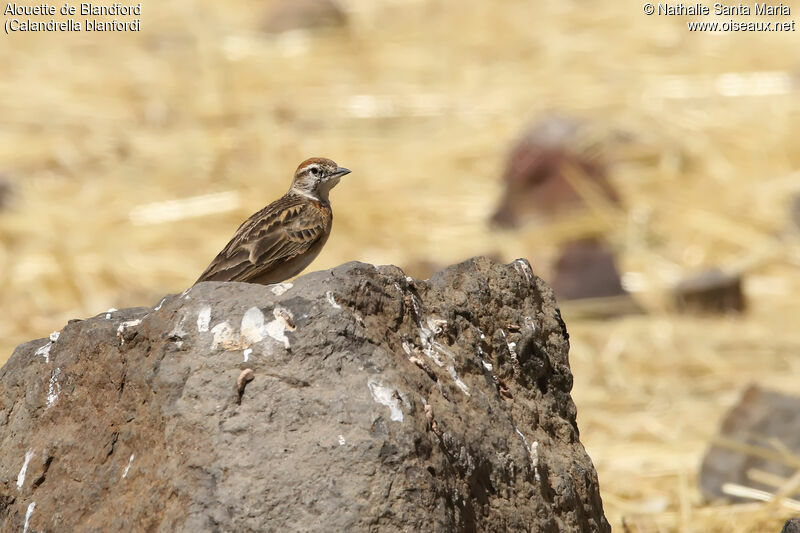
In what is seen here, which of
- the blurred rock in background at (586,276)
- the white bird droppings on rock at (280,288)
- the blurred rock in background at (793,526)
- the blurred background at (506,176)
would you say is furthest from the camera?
the blurred rock in background at (586,276)

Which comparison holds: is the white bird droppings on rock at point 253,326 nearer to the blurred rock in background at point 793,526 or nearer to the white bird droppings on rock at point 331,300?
the white bird droppings on rock at point 331,300

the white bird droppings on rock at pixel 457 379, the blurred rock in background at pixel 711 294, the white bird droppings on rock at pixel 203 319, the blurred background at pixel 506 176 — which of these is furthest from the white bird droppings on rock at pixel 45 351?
the blurred rock in background at pixel 711 294

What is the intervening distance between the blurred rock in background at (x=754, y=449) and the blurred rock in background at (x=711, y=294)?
12.3 feet

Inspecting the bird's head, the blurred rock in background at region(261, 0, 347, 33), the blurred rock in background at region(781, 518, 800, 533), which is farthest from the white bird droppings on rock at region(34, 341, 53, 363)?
the blurred rock in background at region(261, 0, 347, 33)

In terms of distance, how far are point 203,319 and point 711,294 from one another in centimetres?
913

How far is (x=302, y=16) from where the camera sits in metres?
21.0

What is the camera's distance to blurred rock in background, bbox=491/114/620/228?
47.2ft

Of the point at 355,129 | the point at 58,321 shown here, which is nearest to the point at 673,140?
the point at 355,129

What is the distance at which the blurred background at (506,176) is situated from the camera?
1049 cm

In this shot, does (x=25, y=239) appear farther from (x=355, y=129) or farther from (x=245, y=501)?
(x=245, y=501)

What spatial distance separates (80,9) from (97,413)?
16750 millimetres

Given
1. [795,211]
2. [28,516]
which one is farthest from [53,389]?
[795,211]

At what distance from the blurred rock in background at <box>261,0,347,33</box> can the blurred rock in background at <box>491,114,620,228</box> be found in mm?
6988

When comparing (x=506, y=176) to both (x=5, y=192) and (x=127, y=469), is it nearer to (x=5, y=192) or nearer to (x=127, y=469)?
(x=5, y=192)
